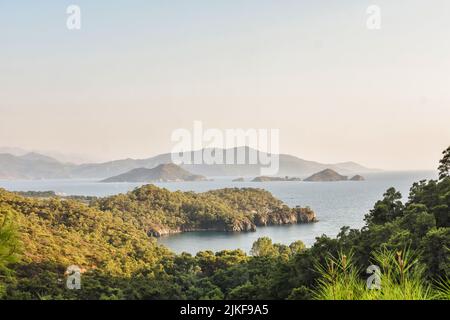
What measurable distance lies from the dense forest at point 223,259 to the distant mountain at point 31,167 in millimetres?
11483

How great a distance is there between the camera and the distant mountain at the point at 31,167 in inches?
1547

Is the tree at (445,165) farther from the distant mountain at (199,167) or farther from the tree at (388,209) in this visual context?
the distant mountain at (199,167)

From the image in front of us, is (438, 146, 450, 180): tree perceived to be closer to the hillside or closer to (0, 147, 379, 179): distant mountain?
the hillside

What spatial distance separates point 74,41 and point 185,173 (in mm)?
40697

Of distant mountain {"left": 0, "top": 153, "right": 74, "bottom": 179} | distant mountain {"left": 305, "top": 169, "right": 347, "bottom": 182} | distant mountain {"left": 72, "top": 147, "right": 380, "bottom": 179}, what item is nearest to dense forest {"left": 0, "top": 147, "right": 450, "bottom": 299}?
distant mountain {"left": 0, "top": 153, "right": 74, "bottom": 179}

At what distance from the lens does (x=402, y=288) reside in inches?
68.6

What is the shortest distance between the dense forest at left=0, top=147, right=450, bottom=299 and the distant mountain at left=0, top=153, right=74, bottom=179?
37.7 ft

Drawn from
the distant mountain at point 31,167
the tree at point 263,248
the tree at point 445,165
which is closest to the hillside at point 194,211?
the distant mountain at point 31,167

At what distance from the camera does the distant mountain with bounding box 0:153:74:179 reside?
129 feet

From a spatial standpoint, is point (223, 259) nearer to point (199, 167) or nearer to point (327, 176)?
point (199, 167)

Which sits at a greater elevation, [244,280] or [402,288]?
[402,288]

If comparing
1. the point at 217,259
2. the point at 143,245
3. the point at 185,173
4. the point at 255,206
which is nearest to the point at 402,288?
the point at 217,259

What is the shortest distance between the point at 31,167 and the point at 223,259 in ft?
108
